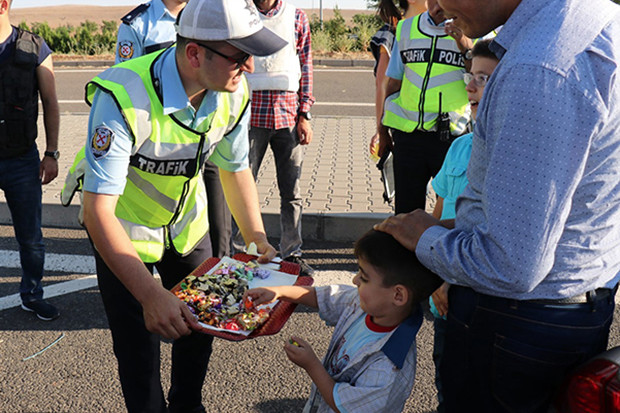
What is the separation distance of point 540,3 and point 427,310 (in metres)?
3.13

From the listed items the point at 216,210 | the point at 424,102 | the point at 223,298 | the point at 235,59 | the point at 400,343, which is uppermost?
the point at 235,59

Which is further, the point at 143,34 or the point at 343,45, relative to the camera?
the point at 343,45

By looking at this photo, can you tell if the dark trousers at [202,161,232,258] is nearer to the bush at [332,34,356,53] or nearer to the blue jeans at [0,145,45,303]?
the blue jeans at [0,145,45,303]

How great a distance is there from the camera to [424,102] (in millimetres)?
3945

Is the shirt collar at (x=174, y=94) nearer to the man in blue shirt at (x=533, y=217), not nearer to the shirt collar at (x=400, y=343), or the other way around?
the man in blue shirt at (x=533, y=217)

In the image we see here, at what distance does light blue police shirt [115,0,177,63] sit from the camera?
4.35 m

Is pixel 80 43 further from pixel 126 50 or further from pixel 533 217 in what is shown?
pixel 533 217

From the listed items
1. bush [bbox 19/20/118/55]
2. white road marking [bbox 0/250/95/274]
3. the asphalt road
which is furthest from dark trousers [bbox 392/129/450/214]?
bush [bbox 19/20/118/55]

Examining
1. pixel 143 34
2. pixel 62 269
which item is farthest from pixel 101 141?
pixel 62 269

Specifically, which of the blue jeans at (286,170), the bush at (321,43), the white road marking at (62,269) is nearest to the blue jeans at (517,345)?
the blue jeans at (286,170)

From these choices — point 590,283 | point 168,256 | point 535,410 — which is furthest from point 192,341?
point 590,283

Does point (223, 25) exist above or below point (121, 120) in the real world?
above

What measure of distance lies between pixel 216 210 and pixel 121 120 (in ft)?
5.74

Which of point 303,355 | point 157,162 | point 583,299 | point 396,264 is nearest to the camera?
point 583,299
